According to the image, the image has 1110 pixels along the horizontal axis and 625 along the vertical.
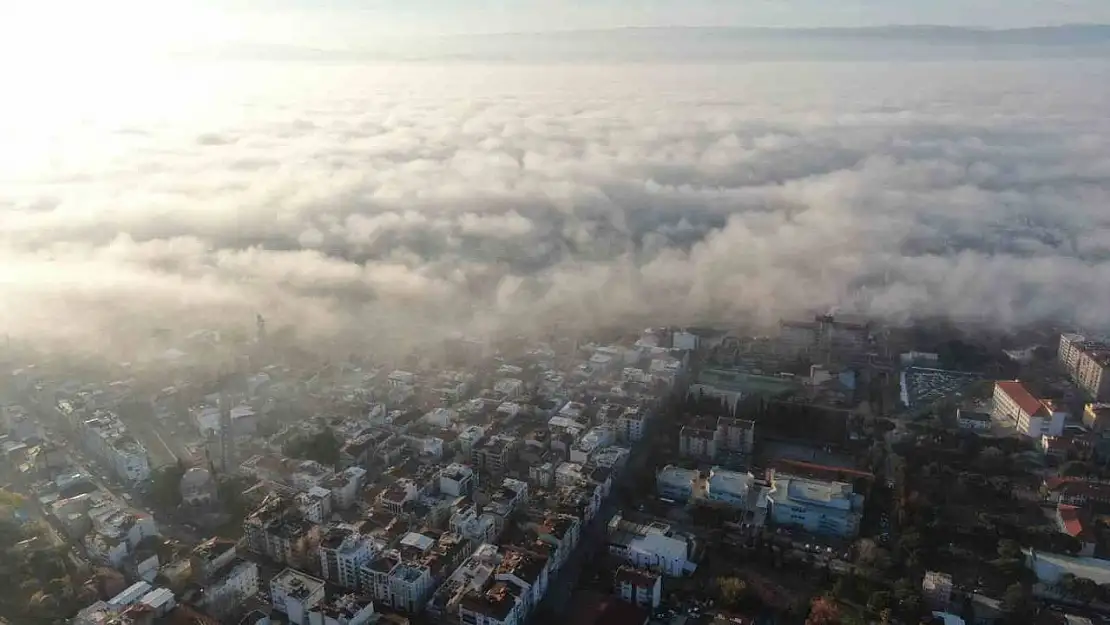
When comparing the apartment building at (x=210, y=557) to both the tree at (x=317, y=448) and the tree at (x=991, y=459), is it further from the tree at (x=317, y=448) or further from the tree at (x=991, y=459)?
the tree at (x=991, y=459)

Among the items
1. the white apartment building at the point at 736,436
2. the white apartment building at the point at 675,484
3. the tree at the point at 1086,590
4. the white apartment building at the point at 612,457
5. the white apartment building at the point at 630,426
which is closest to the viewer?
the tree at the point at 1086,590

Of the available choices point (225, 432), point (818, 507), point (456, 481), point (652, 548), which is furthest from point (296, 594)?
point (818, 507)

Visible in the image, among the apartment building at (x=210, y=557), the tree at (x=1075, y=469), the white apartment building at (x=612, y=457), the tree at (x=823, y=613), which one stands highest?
the apartment building at (x=210, y=557)

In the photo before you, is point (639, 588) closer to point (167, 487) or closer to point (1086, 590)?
point (1086, 590)

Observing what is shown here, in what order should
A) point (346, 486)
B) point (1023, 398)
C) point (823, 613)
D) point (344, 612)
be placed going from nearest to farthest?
point (344, 612), point (823, 613), point (346, 486), point (1023, 398)

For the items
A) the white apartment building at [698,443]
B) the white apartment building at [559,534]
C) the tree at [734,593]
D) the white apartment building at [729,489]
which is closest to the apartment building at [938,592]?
the tree at [734,593]

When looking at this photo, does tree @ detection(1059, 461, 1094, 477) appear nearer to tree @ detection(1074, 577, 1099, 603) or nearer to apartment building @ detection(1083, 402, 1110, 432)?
apartment building @ detection(1083, 402, 1110, 432)

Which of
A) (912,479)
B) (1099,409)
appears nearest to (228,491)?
(912,479)
